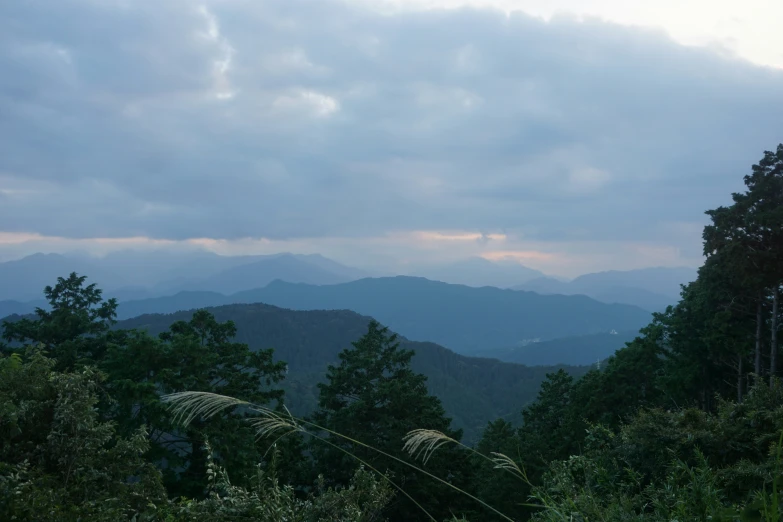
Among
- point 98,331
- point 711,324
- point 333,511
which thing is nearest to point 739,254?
point 711,324

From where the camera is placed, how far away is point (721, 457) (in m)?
7.63

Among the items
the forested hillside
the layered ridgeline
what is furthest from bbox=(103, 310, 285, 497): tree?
the layered ridgeline

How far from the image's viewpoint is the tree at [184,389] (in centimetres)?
1862

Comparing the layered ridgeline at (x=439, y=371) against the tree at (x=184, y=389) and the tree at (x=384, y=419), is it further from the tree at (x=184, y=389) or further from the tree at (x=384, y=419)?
the tree at (x=184, y=389)

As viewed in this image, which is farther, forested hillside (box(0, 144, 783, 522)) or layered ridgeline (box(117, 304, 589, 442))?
layered ridgeline (box(117, 304, 589, 442))

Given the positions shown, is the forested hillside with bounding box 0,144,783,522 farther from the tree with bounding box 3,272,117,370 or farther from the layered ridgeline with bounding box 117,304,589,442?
the layered ridgeline with bounding box 117,304,589,442

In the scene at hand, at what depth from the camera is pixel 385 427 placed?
2522 cm

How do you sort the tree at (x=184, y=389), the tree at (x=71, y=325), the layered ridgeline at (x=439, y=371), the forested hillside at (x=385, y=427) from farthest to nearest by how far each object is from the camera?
the layered ridgeline at (x=439, y=371), the tree at (x=71, y=325), the tree at (x=184, y=389), the forested hillside at (x=385, y=427)

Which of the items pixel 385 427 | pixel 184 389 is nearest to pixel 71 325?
pixel 184 389

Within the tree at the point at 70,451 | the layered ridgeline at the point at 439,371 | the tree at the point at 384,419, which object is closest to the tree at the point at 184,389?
the tree at the point at 384,419

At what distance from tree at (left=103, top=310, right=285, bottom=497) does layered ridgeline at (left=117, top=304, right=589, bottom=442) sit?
84769mm

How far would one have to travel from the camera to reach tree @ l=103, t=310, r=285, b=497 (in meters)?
18.6

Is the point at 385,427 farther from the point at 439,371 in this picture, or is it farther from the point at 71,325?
the point at 439,371

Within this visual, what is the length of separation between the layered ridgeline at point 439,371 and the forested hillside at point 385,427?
82.3m
